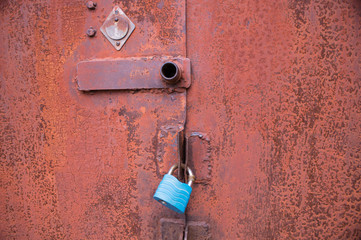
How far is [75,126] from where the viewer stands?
29.3 inches

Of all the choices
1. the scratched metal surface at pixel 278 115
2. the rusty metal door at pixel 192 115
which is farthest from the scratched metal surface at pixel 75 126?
the scratched metal surface at pixel 278 115

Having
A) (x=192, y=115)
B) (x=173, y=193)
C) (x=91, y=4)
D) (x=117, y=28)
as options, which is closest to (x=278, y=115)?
(x=192, y=115)

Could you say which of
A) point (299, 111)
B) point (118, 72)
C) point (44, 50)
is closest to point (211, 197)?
point (299, 111)

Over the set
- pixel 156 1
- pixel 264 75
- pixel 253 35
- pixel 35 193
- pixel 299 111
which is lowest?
pixel 35 193

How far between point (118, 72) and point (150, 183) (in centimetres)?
38

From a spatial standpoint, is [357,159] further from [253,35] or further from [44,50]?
[44,50]

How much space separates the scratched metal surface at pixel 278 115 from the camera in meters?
0.64

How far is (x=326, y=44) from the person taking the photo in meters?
0.64

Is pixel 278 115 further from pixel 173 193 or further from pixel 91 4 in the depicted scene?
pixel 91 4

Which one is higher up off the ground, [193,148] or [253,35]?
[253,35]

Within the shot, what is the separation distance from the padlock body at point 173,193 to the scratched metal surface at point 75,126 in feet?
0.56

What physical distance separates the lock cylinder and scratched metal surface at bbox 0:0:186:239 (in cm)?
6

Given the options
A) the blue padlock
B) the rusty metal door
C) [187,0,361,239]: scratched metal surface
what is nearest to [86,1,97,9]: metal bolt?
the rusty metal door

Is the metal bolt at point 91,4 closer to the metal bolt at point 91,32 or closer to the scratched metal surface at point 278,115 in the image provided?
the metal bolt at point 91,32
